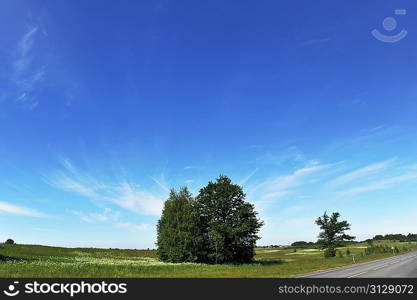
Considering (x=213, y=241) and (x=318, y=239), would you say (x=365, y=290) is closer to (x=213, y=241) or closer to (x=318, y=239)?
(x=213, y=241)

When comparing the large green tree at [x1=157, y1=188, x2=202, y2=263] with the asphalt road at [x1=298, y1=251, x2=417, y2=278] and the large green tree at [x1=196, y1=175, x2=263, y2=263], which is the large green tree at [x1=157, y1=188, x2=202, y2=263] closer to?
the large green tree at [x1=196, y1=175, x2=263, y2=263]

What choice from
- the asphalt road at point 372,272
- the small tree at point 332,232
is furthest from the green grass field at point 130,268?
the small tree at point 332,232

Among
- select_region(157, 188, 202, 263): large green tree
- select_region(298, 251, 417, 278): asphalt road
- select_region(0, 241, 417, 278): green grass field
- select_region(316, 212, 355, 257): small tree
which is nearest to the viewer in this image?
select_region(298, 251, 417, 278): asphalt road

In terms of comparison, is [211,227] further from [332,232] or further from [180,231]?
[332,232]

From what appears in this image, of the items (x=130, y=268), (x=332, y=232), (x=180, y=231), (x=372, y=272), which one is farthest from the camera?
(x=332, y=232)

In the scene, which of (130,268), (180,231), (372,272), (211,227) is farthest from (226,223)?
(372,272)

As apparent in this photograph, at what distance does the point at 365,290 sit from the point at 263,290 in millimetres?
4766

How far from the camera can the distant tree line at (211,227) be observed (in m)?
56.8

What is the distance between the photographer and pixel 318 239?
351 feet

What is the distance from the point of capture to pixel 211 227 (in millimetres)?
58938

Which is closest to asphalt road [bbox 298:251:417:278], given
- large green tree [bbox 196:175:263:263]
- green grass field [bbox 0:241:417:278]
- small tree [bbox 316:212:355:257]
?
green grass field [bbox 0:241:417:278]

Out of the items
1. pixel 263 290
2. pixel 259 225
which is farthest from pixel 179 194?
pixel 263 290

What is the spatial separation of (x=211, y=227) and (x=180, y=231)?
202 inches

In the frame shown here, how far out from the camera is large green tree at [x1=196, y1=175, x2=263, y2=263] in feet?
189
